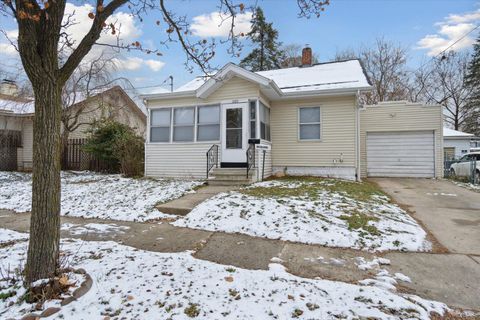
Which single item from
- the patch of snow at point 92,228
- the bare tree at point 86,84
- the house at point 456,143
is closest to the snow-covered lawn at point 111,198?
the patch of snow at point 92,228

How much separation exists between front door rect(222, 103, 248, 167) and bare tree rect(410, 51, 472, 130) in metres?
23.4

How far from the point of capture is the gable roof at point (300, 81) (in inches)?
376

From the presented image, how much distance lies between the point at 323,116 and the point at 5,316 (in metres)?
10.4

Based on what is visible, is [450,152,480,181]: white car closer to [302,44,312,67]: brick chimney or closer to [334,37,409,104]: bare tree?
[302,44,312,67]: brick chimney

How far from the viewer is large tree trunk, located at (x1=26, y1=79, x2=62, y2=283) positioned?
8.55ft

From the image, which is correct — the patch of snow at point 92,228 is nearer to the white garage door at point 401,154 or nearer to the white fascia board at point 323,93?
the white fascia board at point 323,93

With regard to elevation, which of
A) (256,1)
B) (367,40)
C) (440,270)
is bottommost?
(440,270)

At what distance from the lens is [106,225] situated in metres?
5.23

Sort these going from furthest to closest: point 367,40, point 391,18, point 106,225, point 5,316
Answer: point 367,40 → point 391,18 → point 106,225 → point 5,316

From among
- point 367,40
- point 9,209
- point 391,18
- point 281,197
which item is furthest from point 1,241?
point 367,40

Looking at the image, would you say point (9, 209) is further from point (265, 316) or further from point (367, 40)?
point (367, 40)

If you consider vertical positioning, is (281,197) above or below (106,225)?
above

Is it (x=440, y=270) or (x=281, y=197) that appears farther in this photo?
(x=281, y=197)

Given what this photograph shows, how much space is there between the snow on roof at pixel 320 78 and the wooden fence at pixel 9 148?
39.4ft
